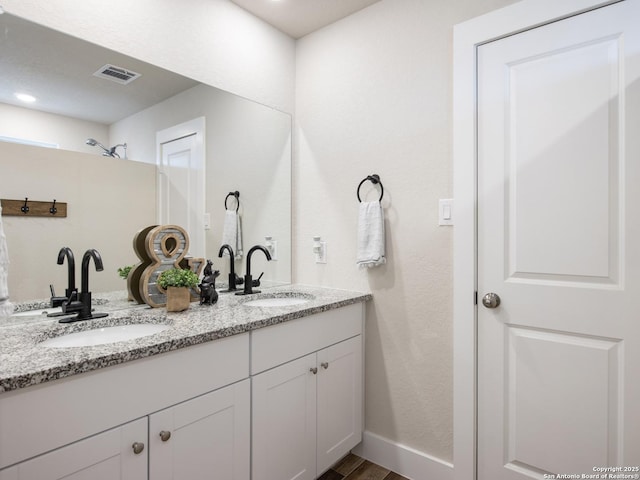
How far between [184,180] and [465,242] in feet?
4.46

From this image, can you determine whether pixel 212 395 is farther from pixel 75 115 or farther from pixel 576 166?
pixel 576 166

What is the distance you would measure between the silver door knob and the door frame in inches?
2.1

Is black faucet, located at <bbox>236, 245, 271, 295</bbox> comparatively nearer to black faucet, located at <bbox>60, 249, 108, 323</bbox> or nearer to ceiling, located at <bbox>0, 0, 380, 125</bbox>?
black faucet, located at <bbox>60, 249, 108, 323</bbox>

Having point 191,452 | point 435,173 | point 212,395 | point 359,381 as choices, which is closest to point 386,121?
point 435,173

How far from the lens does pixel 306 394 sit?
63.9 inches

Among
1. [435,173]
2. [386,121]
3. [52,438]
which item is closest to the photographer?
[52,438]

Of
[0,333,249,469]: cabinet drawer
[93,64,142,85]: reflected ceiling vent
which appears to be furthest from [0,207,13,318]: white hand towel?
[93,64,142,85]: reflected ceiling vent

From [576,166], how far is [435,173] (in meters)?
0.56

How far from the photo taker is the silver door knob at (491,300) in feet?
5.23

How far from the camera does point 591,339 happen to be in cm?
141

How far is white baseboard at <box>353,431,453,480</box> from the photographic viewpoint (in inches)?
69.1

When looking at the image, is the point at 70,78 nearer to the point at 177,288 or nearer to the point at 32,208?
the point at 32,208

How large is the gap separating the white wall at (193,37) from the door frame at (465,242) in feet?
3.52

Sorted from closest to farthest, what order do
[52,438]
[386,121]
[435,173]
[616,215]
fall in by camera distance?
[52,438]
[616,215]
[435,173]
[386,121]
